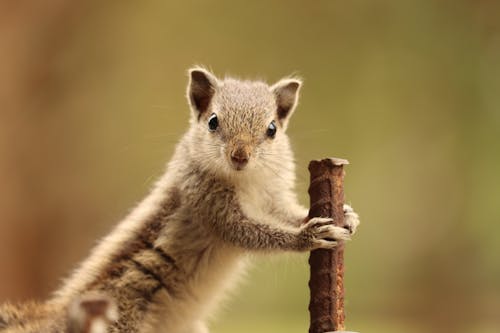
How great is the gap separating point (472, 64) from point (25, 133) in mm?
2194

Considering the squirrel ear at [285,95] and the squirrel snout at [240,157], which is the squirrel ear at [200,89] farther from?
the squirrel snout at [240,157]

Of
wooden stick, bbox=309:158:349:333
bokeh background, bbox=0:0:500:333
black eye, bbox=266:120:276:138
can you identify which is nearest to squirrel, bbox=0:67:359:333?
black eye, bbox=266:120:276:138

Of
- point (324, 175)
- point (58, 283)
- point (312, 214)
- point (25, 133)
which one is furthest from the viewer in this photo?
point (25, 133)

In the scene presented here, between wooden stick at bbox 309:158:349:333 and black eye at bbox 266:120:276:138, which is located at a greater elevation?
black eye at bbox 266:120:276:138

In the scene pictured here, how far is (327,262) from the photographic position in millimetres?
1845

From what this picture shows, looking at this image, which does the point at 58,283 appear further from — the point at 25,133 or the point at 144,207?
the point at 25,133

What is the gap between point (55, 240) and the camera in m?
3.87

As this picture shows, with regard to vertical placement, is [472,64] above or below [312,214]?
above

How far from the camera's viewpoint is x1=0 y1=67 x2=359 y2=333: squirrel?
2.15 metres

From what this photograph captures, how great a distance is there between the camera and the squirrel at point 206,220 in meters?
2.15

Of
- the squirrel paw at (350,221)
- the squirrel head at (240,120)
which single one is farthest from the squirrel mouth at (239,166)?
the squirrel paw at (350,221)

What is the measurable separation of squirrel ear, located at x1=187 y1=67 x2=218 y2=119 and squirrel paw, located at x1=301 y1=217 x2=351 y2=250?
0.59 m

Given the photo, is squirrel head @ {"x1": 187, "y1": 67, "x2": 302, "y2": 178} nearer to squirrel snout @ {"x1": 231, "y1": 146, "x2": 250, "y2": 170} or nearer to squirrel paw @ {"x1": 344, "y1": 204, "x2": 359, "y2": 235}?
squirrel snout @ {"x1": 231, "y1": 146, "x2": 250, "y2": 170}

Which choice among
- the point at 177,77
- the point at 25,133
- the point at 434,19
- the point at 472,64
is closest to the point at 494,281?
the point at 472,64
